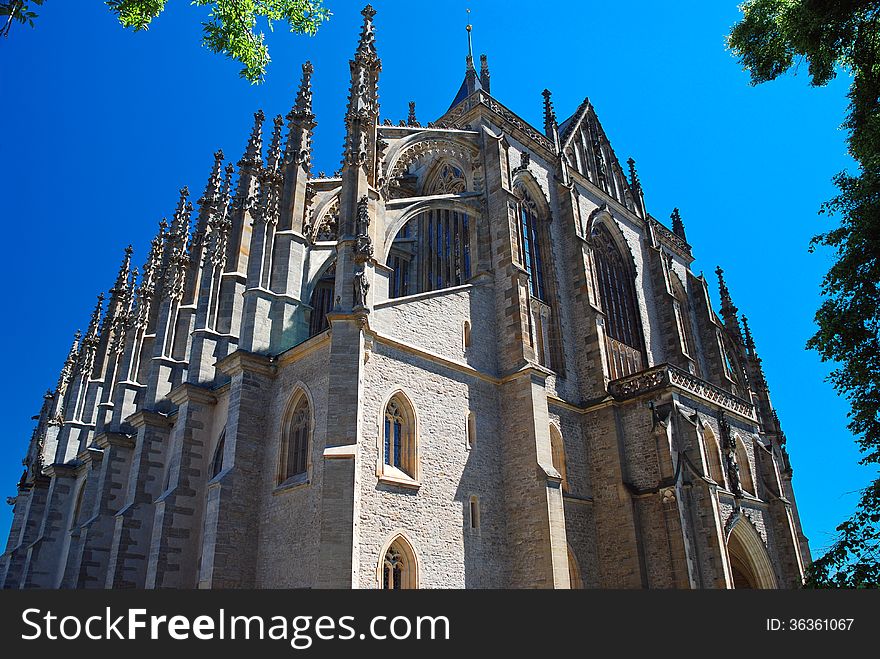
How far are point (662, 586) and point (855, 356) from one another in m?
10.4

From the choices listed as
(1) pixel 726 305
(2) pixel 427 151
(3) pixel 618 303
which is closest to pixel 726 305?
(1) pixel 726 305

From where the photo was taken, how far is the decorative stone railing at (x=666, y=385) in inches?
851

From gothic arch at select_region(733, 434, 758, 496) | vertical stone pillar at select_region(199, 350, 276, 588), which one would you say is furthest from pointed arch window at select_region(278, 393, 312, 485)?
gothic arch at select_region(733, 434, 758, 496)

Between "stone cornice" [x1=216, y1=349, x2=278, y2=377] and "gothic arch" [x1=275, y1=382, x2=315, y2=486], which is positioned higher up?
"stone cornice" [x1=216, y1=349, x2=278, y2=377]

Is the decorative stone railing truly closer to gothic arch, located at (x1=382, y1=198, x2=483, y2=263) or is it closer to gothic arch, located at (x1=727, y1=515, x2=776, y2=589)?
gothic arch, located at (x1=727, y1=515, x2=776, y2=589)

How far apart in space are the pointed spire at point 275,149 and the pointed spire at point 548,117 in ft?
40.1

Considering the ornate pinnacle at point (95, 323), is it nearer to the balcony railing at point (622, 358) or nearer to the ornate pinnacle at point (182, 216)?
the ornate pinnacle at point (182, 216)

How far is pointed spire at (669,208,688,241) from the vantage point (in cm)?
3700

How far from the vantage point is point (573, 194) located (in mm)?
27438

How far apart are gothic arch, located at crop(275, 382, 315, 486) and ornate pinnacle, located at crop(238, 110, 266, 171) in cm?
1204

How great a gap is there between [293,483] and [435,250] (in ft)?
41.3

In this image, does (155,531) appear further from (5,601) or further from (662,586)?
(662,586)

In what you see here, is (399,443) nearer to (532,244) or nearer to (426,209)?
(426,209)

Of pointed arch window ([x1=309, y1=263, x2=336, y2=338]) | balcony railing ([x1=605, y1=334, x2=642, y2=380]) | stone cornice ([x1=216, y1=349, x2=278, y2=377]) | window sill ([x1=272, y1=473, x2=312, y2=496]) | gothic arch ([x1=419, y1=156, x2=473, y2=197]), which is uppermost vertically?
gothic arch ([x1=419, y1=156, x2=473, y2=197])
